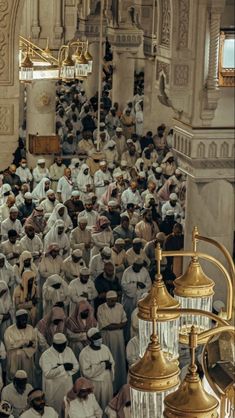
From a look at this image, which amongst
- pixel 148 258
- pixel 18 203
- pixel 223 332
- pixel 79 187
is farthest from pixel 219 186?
pixel 223 332

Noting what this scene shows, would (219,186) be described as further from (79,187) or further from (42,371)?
(79,187)

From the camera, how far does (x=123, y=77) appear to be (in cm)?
2728

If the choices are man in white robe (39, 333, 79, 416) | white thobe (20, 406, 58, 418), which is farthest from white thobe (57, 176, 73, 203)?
white thobe (20, 406, 58, 418)

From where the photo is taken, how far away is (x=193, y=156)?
1431cm

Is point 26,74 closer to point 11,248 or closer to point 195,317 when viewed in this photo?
point 11,248

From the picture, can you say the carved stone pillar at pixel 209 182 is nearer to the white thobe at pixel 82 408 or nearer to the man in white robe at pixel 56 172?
the white thobe at pixel 82 408

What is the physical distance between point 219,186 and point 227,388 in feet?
30.5

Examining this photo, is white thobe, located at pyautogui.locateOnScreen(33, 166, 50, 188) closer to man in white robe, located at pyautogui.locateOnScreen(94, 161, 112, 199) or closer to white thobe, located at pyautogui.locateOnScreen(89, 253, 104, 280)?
man in white robe, located at pyautogui.locateOnScreen(94, 161, 112, 199)

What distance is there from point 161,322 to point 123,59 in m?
21.1

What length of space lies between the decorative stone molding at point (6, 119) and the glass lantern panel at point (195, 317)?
5962 mm

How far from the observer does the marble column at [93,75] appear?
29344mm

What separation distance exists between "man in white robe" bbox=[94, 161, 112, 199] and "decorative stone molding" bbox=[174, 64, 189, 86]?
654 centimetres

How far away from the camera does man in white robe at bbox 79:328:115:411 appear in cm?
1234

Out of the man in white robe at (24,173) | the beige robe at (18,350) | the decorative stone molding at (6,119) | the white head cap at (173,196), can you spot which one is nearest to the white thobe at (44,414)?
the beige robe at (18,350)
